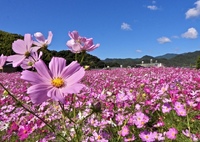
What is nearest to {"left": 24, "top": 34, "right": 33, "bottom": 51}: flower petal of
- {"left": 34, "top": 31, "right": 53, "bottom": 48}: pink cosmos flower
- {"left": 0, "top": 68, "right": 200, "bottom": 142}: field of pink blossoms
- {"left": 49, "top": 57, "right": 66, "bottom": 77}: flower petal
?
{"left": 34, "top": 31, "right": 53, "bottom": 48}: pink cosmos flower

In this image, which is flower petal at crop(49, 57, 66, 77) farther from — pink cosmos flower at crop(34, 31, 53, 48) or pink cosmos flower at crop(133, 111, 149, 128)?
pink cosmos flower at crop(133, 111, 149, 128)

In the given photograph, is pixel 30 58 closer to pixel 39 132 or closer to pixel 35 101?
pixel 35 101

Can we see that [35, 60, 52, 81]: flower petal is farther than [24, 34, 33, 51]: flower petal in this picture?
No

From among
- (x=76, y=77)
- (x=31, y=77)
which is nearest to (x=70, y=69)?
(x=76, y=77)

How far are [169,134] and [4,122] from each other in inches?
66.1

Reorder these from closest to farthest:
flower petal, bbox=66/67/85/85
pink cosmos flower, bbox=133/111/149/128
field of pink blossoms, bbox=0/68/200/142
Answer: flower petal, bbox=66/67/85/85 → field of pink blossoms, bbox=0/68/200/142 → pink cosmos flower, bbox=133/111/149/128

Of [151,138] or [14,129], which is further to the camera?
[14,129]

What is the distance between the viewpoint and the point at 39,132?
10.2 feet

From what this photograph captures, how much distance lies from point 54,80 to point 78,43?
30cm

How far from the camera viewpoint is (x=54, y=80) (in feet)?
3.61

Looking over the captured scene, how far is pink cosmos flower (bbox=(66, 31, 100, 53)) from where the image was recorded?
→ 1344mm

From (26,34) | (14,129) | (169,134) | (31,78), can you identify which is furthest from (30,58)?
(14,129)

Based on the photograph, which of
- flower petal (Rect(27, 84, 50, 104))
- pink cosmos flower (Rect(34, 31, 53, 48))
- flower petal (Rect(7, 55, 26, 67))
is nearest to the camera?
flower petal (Rect(27, 84, 50, 104))

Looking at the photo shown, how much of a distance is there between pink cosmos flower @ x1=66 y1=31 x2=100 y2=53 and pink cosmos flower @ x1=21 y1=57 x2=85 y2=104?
23 cm
